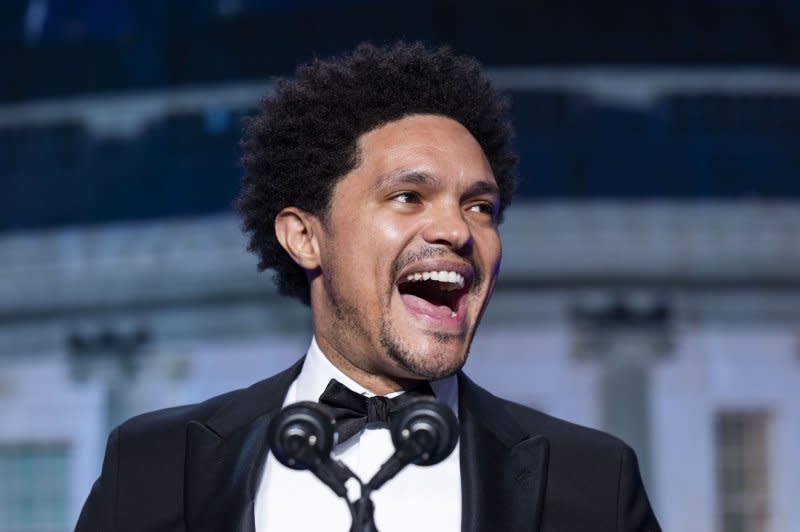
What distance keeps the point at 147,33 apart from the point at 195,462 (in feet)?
24.4

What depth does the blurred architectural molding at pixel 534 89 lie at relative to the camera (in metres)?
9.79

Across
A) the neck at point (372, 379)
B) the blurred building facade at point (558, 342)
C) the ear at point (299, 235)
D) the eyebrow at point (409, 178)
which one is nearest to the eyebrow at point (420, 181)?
the eyebrow at point (409, 178)

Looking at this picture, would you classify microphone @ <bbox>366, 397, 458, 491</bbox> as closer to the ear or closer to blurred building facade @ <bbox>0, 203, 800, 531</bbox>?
the ear

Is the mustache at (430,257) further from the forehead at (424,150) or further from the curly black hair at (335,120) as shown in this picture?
the curly black hair at (335,120)

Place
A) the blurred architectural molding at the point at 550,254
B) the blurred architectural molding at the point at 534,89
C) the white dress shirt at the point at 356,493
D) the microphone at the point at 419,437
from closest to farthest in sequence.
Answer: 1. the microphone at the point at 419,437
2. the white dress shirt at the point at 356,493
3. the blurred architectural molding at the point at 550,254
4. the blurred architectural molding at the point at 534,89

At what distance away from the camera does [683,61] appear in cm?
977

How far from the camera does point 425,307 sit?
86.2 inches

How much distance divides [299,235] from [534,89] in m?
7.67

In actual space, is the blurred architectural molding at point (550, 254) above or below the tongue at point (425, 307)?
below

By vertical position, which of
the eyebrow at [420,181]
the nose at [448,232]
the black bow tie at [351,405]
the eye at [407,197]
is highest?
the eyebrow at [420,181]

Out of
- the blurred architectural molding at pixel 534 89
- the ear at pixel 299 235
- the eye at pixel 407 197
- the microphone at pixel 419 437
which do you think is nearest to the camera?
the microphone at pixel 419 437

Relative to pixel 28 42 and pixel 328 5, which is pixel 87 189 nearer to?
pixel 28 42

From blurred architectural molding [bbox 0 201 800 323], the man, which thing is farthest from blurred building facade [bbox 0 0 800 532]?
the man

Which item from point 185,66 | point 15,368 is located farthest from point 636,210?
point 15,368
